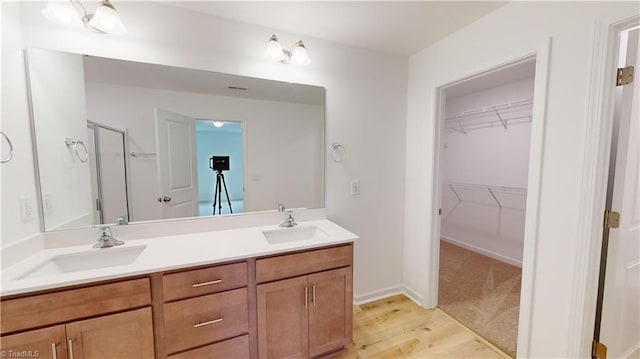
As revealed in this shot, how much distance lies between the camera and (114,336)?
116 centimetres

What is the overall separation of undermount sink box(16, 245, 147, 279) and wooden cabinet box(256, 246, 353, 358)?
0.79m

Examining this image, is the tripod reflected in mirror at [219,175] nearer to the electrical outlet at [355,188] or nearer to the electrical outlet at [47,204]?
the electrical outlet at [47,204]

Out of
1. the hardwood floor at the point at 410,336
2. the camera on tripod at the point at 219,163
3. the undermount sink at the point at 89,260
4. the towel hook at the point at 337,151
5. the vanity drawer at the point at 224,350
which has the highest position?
the towel hook at the point at 337,151

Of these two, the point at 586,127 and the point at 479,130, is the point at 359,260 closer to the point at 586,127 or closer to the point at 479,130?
the point at 586,127

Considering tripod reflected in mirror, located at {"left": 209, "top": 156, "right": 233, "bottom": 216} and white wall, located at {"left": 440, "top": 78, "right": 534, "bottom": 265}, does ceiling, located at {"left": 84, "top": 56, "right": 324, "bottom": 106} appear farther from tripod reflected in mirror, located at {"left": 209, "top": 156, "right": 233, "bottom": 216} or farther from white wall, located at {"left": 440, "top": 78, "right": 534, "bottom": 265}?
white wall, located at {"left": 440, "top": 78, "right": 534, "bottom": 265}

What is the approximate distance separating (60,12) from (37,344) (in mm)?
1597

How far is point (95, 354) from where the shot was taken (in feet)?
3.72

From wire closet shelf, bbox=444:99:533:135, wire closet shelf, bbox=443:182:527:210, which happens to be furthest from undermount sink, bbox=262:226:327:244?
wire closet shelf, bbox=444:99:533:135

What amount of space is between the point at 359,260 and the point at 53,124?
2374 millimetres

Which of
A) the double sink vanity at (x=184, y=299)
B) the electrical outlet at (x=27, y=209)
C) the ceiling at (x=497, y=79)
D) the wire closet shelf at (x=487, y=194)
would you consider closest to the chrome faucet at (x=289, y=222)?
the double sink vanity at (x=184, y=299)

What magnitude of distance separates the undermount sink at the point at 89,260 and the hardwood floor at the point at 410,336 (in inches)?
60.6

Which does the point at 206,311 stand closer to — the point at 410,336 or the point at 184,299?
the point at 184,299

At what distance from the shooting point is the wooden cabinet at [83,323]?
1020mm

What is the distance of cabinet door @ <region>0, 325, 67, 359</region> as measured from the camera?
101 centimetres
